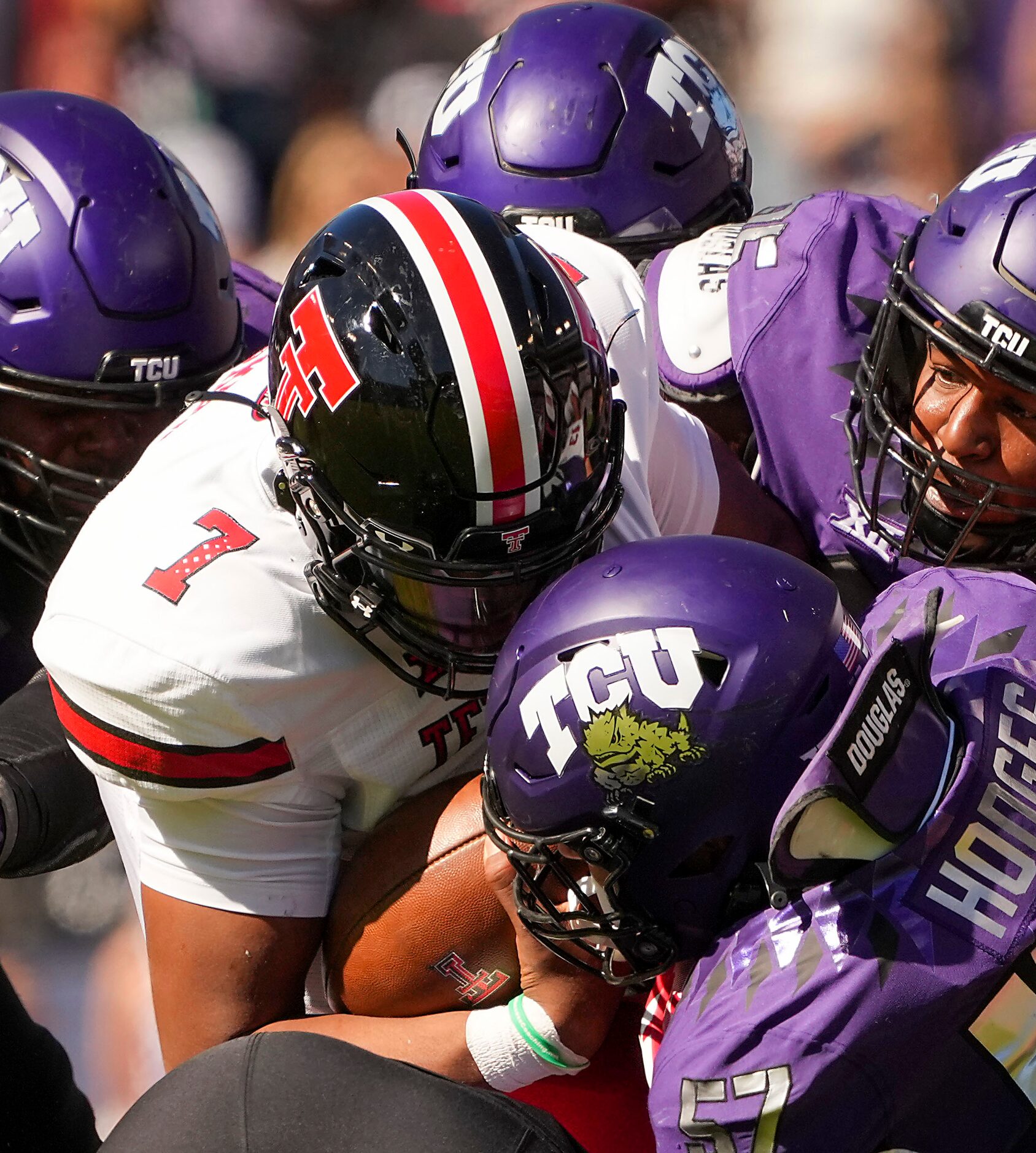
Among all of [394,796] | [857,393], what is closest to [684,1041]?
[394,796]

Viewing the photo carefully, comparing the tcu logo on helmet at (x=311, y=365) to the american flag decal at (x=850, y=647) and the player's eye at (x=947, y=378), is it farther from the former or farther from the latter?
the player's eye at (x=947, y=378)

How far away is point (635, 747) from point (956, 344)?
929 mm

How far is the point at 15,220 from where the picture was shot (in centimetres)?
227

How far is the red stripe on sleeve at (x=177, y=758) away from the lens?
1698mm

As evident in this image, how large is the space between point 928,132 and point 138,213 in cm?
301

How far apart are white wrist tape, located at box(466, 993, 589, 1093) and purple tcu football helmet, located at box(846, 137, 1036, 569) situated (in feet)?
3.05

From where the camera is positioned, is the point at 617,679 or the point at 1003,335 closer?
the point at 617,679

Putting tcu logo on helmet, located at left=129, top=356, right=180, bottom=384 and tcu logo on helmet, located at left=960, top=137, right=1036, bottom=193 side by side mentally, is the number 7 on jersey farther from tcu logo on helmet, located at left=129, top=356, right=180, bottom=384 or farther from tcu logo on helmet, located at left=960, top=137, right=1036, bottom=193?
tcu logo on helmet, located at left=960, top=137, right=1036, bottom=193

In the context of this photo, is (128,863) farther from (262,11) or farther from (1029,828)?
(262,11)

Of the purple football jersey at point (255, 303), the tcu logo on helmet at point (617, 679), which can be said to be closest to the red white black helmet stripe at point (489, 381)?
the tcu logo on helmet at point (617, 679)

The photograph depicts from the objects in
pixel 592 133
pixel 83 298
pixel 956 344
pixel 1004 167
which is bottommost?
pixel 83 298

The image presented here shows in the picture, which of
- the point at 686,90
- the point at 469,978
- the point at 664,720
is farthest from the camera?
the point at 686,90

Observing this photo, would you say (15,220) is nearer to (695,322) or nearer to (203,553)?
(203,553)

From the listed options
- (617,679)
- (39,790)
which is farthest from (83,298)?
(617,679)
